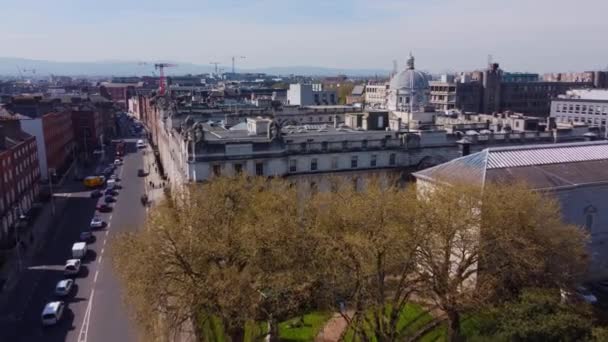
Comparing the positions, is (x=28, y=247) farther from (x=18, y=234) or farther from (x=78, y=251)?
(x=78, y=251)

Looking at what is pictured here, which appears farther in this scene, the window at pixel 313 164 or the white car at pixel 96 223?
the white car at pixel 96 223

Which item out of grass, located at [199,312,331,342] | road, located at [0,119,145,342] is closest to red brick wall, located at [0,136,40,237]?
road, located at [0,119,145,342]

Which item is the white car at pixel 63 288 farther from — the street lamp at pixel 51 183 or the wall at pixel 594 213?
the wall at pixel 594 213

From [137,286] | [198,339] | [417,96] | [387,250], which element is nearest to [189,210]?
[137,286]

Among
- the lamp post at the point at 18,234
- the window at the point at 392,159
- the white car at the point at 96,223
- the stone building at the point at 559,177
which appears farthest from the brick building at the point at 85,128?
the stone building at the point at 559,177

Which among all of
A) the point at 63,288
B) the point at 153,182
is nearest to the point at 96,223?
the point at 63,288

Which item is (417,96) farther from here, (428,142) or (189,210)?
(189,210)
